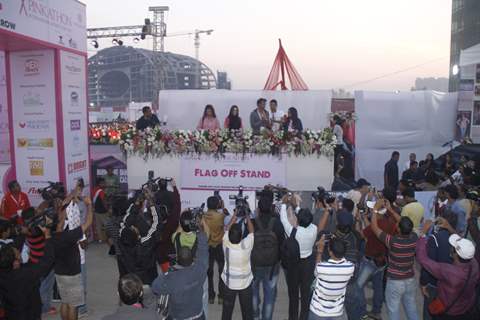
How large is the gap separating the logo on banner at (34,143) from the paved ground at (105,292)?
234 cm

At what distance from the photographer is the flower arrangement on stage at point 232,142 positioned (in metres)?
9.44

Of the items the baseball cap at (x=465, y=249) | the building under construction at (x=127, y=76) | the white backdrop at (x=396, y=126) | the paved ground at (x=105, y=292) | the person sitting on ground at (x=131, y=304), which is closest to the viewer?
the person sitting on ground at (x=131, y=304)

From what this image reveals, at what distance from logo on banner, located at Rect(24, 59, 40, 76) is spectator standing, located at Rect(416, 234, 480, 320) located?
7.78 m

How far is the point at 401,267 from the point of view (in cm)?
477

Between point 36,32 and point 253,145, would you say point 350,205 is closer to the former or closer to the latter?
point 253,145

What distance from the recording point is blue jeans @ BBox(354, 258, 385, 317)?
490cm

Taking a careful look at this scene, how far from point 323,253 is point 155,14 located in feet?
134

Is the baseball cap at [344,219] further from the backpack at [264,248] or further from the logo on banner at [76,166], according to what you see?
the logo on banner at [76,166]

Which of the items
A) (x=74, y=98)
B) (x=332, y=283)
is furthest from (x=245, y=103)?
(x=332, y=283)

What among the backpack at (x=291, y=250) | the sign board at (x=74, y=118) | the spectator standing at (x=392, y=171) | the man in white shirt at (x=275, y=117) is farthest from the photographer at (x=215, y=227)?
the spectator standing at (x=392, y=171)

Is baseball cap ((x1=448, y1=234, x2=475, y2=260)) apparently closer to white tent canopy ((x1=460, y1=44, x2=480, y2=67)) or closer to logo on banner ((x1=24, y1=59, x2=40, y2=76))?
logo on banner ((x1=24, y1=59, x2=40, y2=76))

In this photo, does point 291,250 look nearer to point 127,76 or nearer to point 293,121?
point 293,121

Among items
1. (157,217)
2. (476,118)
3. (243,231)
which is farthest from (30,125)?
(476,118)

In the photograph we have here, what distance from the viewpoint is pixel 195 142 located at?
31.7 feet
